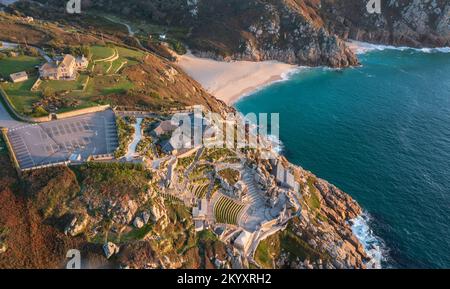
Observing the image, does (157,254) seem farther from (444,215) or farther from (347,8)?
(347,8)

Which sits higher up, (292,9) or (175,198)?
(292,9)

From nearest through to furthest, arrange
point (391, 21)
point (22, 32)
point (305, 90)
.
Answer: point (22, 32) < point (305, 90) < point (391, 21)

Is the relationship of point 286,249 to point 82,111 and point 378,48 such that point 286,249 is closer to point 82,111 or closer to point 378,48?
point 82,111

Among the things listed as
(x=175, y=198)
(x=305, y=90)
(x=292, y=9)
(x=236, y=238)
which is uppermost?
(x=292, y=9)

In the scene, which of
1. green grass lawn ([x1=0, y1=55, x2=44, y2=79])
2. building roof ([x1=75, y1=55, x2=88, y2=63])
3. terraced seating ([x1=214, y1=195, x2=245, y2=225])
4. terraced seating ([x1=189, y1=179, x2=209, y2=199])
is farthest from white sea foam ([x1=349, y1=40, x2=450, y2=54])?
green grass lawn ([x1=0, y1=55, x2=44, y2=79])

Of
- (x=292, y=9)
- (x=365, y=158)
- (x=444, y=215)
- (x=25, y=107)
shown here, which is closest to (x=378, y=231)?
(x=444, y=215)

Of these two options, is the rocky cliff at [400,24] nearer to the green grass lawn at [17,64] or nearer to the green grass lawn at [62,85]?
the green grass lawn at [62,85]

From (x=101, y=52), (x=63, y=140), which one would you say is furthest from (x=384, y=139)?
(x=101, y=52)

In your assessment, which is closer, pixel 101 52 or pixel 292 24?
pixel 101 52
